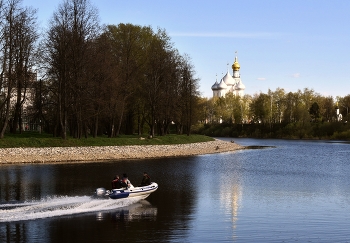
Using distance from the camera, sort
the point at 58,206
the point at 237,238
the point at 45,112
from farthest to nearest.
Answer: the point at 45,112
the point at 58,206
the point at 237,238

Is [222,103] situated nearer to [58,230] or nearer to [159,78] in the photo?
[159,78]

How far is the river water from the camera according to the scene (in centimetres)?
1722

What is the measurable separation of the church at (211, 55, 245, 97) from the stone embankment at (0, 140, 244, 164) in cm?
10750

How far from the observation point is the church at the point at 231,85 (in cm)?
16588

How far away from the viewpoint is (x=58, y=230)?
57.4ft

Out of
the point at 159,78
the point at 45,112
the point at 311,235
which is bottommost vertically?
the point at 311,235

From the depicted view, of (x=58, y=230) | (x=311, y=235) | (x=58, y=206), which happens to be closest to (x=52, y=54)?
(x=58, y=206)

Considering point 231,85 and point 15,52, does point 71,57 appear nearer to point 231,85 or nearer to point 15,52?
point 15,52

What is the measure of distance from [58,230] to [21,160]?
24523 mm

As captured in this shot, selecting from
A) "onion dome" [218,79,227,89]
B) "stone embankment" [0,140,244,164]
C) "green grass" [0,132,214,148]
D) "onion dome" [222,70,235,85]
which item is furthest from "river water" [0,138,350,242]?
"onion dome" [222,70,235,85]

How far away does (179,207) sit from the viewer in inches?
881

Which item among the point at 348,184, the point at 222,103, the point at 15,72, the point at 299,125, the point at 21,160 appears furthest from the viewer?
the point at 222,103

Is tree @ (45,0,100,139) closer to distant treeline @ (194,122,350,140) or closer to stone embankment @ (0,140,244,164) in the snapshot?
stone embankment @ (0,140,244,164)

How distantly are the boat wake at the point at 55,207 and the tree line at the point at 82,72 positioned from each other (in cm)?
2475
